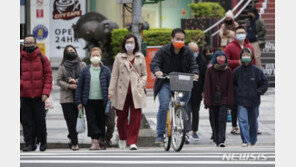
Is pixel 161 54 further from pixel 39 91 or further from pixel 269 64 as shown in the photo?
pixel 269 64

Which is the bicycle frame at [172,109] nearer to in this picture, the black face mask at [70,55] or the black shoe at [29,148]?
the black face mask at [70,55]

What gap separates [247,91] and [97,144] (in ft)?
8.12

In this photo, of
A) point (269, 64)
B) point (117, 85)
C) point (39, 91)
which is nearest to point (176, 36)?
point (117, 85)

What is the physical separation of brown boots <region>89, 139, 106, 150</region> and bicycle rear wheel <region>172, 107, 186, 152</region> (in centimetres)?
171

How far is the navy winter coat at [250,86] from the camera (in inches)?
447

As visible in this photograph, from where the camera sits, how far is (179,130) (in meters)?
9.83

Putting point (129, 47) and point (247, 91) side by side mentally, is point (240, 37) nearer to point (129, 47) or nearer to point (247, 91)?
point (247, 91)

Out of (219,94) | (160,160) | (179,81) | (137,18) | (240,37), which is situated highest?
(137,18)

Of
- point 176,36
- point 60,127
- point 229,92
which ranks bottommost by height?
point 60,127

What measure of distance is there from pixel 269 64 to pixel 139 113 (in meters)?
11.6

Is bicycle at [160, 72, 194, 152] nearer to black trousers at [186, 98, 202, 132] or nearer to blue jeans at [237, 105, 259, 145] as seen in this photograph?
blue jeans at [237, 105, 259, 145]

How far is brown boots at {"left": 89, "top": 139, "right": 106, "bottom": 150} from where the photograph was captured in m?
11.3

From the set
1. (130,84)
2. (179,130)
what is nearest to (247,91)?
(130,84)

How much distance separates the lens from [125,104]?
11.1 meters
